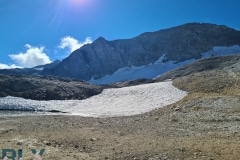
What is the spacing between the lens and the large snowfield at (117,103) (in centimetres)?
5022

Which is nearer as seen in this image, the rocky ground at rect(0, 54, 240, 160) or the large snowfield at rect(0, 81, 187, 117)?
the rocky ground at rect(0, 54, 240, 160)

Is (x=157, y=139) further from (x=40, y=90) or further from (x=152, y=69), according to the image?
(x=152, y=69)

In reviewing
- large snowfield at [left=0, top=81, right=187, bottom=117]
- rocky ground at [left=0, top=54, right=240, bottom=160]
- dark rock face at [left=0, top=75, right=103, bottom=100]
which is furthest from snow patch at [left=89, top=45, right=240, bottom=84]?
rocky ground at [left=0, top=54, right=240, bottom=160]

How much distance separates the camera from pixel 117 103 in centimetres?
5919

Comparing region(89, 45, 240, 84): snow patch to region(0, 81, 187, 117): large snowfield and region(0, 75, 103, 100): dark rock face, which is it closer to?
region(0, 75, 103, 100): dark rock face

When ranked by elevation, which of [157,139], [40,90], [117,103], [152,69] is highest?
[152,69]

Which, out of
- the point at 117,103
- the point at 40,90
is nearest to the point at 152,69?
the point at 40,90

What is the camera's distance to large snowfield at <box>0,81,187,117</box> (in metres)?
50.2

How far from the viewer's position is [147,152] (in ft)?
61.6

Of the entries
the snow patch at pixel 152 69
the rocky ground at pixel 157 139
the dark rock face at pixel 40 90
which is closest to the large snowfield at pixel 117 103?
the dark rock face at pixel 40 90

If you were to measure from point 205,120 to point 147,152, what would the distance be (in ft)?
43.9

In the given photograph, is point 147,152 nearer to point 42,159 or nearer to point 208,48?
point 42,159

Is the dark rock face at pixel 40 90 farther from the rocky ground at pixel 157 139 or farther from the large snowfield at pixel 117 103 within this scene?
the rocky ground at pixel 157 139

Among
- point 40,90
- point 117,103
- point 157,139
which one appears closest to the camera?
point 157,139
